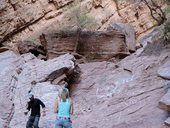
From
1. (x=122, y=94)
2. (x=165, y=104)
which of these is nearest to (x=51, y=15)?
(x=122, y=94)

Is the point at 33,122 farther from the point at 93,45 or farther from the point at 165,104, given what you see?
the point at 93,45

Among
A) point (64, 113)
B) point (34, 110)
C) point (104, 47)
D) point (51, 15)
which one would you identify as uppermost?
point (51, 15)

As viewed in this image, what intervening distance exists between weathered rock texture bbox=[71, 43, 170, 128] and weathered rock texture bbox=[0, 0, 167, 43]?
975cm

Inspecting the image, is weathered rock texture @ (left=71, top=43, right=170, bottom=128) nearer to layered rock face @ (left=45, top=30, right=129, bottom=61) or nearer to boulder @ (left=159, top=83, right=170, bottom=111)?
boulder @ (left=159, top=83, right=170, bottom=111)

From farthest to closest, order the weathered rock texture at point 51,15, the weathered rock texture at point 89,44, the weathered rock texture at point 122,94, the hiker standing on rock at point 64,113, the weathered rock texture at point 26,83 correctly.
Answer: the weathered rock texture at point 51,15, the weathered rock texture at point 89,44, the weathered rock texture at point 26,83, the weathered rock texture at point 122,94, the hiker standing on rock at point 64,113

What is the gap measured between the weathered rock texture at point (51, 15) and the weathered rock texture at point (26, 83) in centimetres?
756

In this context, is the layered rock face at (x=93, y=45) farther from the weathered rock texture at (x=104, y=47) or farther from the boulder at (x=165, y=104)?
the boulder at (x=165, y=104)

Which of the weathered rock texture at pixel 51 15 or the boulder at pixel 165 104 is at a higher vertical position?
the weathered rock texture at pixel 51 15

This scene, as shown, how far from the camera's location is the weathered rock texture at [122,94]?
1297 centimetres

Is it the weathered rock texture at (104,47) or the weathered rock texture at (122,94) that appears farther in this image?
the weathered rock texture at (104,47)

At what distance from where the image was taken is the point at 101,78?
17.6 meters

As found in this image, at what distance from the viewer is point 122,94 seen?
15266mm

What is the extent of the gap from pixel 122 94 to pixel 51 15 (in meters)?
15.1

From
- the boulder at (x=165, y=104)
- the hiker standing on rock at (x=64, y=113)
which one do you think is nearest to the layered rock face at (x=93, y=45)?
the boulder at (x=165, y=104)
